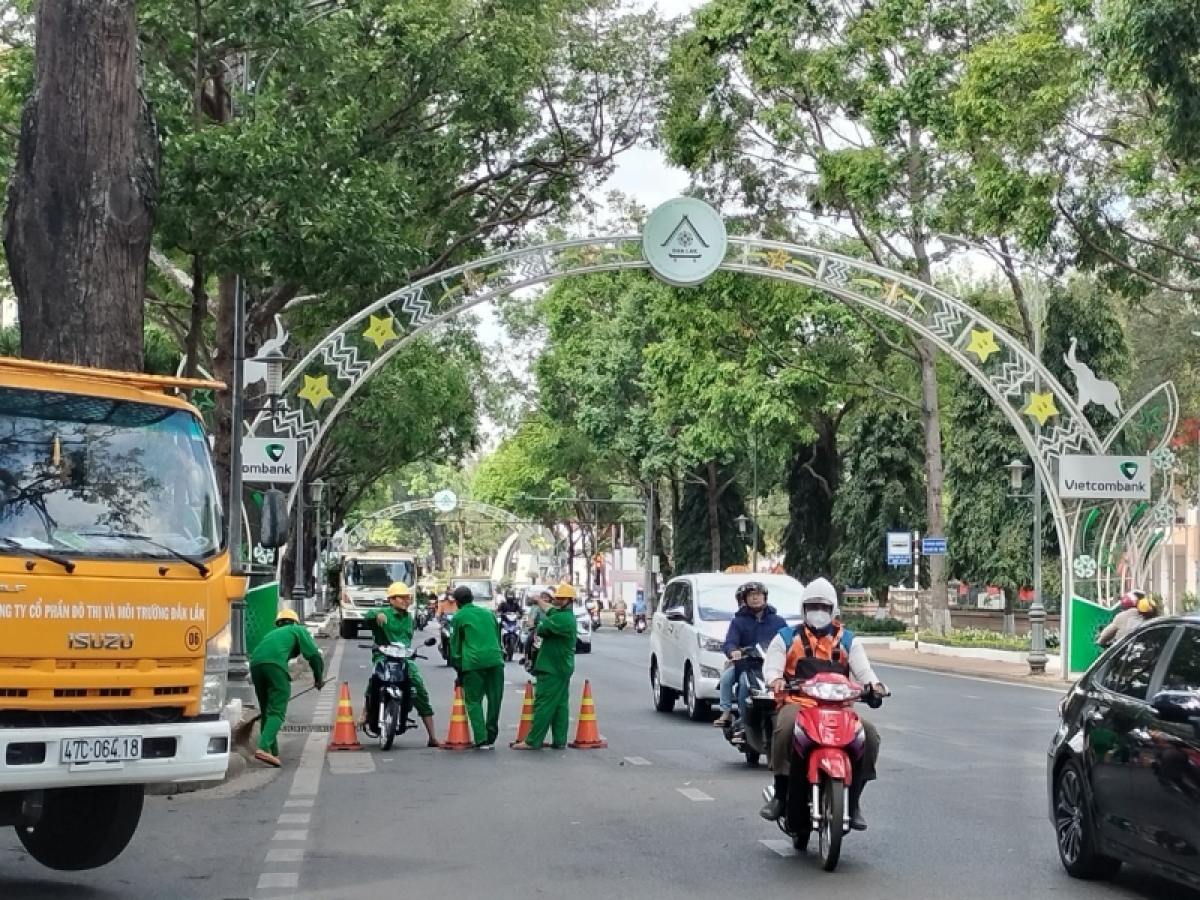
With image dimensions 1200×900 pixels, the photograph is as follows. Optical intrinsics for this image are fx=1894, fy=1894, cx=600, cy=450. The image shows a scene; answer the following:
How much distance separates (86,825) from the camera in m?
10.6

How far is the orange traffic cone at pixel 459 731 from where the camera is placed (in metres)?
19.2

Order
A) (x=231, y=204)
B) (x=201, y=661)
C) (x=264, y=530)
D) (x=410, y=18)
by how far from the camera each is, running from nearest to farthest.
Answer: (x=201, y=661)
(x=264, y=530)
(x=231, y=204)
(x=410, y=18)

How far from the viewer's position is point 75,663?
943 centimetres

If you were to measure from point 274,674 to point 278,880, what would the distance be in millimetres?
6980

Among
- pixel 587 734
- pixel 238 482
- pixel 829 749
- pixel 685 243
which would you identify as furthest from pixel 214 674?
pixel 685 243

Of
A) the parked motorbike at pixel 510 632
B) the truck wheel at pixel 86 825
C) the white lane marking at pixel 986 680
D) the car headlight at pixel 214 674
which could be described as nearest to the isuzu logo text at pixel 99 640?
the car headlight at pixel 214 674

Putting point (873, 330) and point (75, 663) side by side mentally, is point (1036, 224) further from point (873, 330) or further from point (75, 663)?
point (75, 663)

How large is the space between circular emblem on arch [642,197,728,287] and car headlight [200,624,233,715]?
21724 mm

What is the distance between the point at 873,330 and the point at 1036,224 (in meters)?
16.4

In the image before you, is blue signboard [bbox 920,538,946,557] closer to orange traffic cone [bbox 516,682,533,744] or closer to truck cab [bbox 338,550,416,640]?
truck cab [bbox 338,550,416,640]

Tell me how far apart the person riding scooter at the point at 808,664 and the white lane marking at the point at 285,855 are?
2.86 m

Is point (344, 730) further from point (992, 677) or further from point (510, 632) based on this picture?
point (510, 632)

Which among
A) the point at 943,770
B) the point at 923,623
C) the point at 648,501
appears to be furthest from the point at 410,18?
the point at 648,501

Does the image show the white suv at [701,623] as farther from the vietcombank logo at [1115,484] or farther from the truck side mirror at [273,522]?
the vietcombank logo at [1115,484]
